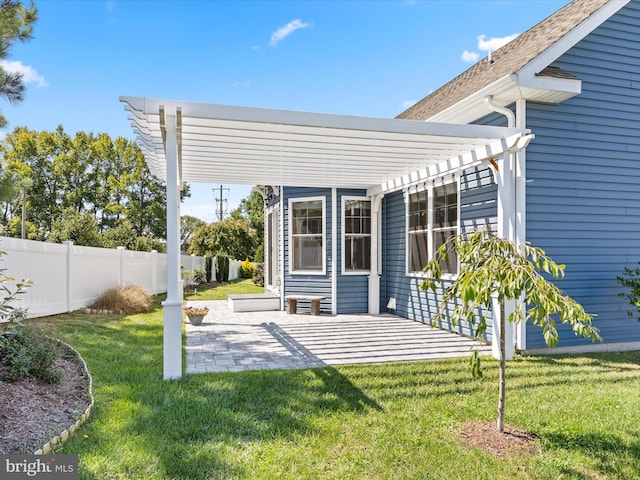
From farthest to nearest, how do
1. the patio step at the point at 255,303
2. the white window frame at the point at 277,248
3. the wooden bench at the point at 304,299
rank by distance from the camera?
the white window frame at the point at 277,248
the patio step at the point at 255,303
the wooden bench at the point at 304,299

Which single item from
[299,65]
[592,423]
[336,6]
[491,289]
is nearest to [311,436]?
[491,289]

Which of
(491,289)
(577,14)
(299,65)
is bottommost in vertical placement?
(491,289)

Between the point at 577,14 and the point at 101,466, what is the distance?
316 inches

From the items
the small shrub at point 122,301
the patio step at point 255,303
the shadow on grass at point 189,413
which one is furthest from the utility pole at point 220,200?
the shadow on grass at point 189,413

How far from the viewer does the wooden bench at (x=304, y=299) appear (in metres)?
9.23

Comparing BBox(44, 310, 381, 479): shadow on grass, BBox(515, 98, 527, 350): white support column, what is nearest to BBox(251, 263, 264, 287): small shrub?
BBox(44, 310, 381, 479): shadow on grass

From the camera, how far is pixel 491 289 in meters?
2.86

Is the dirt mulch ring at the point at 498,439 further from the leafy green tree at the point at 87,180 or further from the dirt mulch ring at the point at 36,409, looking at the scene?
the leafy green tree at the point at 87,180

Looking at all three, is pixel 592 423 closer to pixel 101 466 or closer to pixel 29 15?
pixel 101 466

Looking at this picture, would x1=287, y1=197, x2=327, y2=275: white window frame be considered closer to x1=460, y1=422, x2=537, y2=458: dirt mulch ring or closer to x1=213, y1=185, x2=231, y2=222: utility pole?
x1=460, y1=422, x2=537, y2=458: dirt mulch ring

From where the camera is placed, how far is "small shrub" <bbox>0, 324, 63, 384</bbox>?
3.84 m

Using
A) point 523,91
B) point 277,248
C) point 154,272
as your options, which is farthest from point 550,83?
point 154,272

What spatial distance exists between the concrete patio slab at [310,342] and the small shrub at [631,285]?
6.79ft

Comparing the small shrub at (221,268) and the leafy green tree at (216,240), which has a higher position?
the leafy green tree at (216,240)
